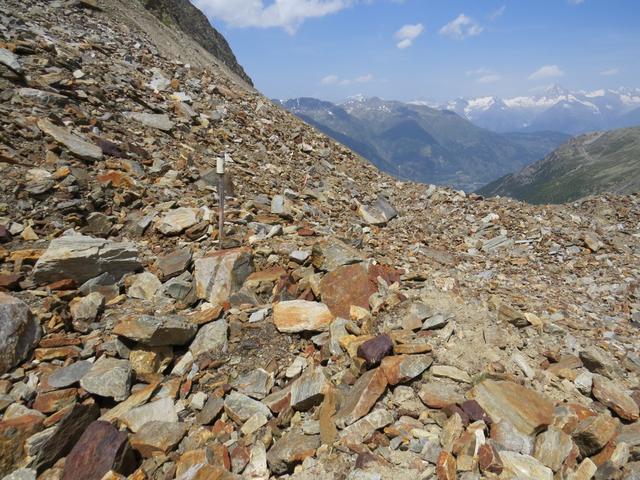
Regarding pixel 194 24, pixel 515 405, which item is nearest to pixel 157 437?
pixel 515 405

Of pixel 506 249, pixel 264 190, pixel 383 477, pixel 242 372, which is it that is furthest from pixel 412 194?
pixel 383 477

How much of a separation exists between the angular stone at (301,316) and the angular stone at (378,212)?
8665mm

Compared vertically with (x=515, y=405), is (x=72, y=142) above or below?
above

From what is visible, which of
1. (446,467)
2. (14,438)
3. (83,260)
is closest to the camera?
(446,467)

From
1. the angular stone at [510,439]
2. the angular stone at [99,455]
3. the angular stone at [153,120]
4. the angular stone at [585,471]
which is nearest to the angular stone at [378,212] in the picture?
the angular stone at [153,120]

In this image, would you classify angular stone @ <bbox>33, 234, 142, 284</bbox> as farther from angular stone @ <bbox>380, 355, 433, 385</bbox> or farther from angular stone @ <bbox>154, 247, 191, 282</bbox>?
angular stone @ <bbox>380, 355, 433, 385</bbox>

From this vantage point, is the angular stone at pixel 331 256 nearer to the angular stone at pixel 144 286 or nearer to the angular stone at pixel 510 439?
the angular stone at pixel 144 286

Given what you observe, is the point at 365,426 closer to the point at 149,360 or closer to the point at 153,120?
the point at 149,360

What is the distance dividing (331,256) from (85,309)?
5390 mm

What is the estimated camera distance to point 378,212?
16719 mm

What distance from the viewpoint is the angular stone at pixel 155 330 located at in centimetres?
646

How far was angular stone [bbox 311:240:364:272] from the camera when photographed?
30.2ft

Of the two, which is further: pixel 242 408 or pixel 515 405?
pixel 242 408

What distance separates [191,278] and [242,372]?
3.03m
